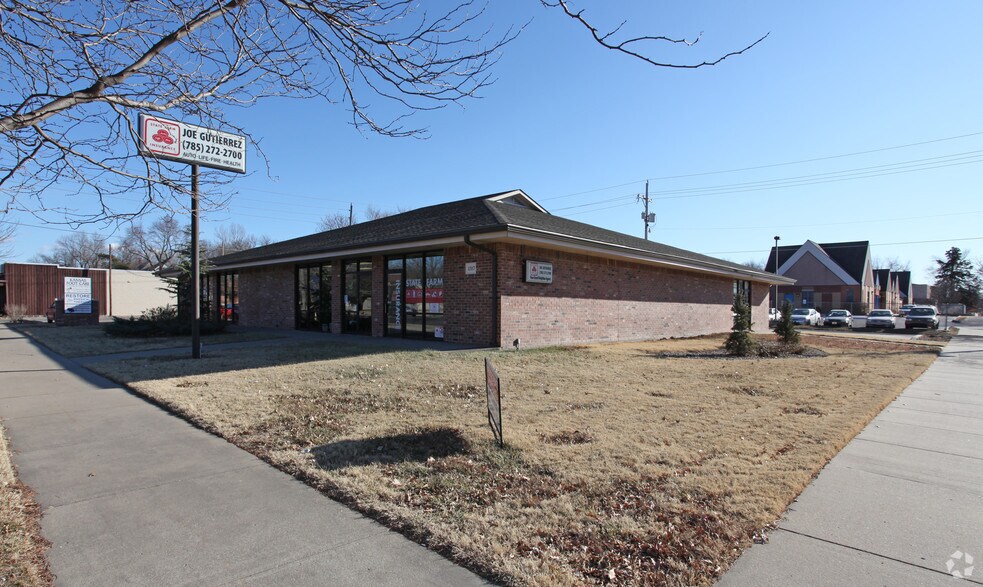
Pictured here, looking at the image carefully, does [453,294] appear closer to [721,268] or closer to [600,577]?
[600,577]

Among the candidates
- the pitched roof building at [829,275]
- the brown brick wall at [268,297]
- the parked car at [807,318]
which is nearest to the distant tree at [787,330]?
the brown brick wall at [268,297]

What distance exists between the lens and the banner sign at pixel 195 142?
5844 mm

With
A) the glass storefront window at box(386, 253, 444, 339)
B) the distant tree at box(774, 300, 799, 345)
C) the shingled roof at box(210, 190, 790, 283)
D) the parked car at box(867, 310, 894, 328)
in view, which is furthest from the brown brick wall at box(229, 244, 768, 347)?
the parked car at box(867, 310, 894, 328)

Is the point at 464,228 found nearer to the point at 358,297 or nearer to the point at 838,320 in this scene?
the point at 358,297

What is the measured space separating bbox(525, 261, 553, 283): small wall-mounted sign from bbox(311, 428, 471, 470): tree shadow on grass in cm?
846

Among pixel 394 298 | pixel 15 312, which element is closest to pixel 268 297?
pixel 394 298

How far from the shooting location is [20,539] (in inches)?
125

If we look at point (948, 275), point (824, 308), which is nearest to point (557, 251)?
point (824, 308)

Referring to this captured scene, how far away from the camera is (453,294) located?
46.6 feet

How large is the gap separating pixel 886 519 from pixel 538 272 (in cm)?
1066

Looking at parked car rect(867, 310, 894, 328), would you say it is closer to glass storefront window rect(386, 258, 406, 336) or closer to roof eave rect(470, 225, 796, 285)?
roof eave rect(470, 225, 796, 285)

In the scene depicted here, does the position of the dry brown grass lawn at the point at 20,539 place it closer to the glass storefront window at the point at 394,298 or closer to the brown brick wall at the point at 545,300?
the brown brick wall at the point at 545,300

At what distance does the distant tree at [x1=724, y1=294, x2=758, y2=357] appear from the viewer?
13.9 m

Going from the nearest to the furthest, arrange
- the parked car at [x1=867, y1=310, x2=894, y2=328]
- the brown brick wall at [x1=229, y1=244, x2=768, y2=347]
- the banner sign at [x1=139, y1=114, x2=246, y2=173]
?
the banner sign at [x1=139, y1=114, x2=246, y2=173], the brown brick wall at [x1=229, y1=244, x2=768, y2=347], the parked car at [x1=867, y1=310, x2=894, y2=328]
